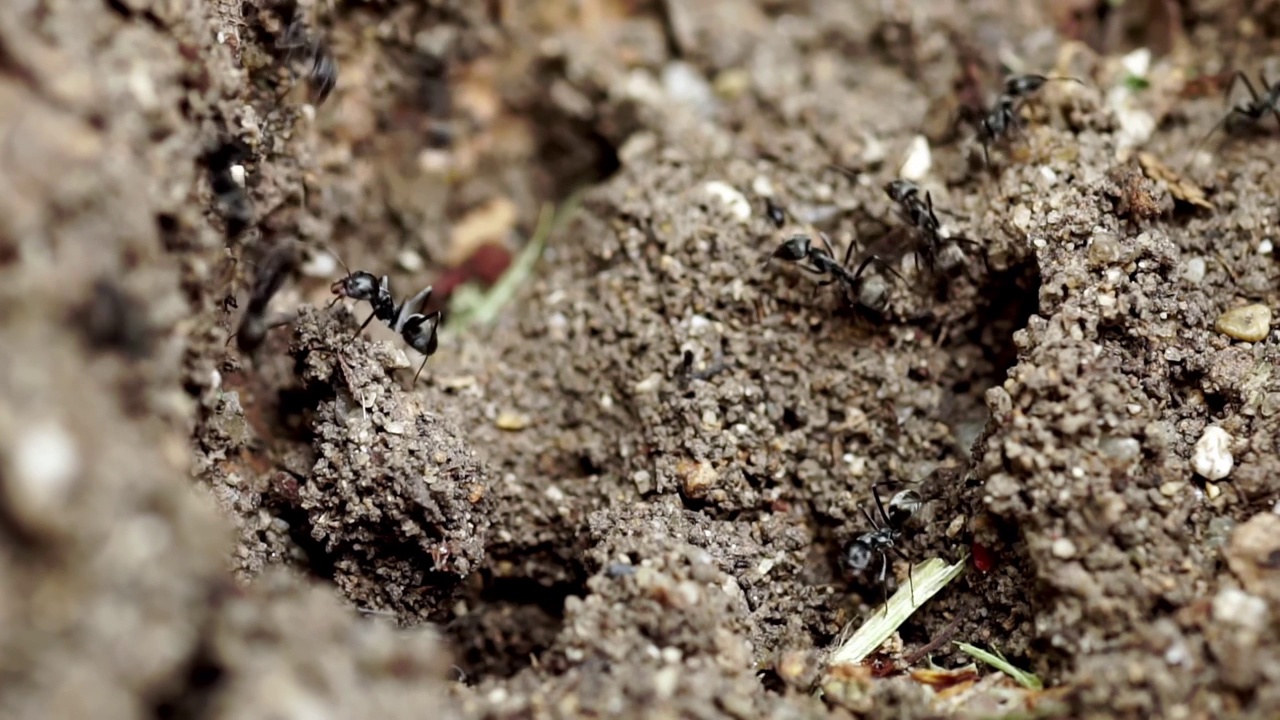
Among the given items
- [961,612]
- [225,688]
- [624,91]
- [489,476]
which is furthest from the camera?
[624,91]

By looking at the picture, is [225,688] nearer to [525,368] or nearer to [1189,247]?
[525,368]

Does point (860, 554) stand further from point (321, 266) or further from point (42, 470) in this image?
point (42, 470)

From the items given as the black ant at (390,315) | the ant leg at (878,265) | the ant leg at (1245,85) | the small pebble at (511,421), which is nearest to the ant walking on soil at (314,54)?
the black ant at (390,315)

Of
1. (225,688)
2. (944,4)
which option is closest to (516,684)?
(225,688)

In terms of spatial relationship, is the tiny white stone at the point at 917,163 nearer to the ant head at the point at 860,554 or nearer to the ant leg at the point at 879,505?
the ant leg at the point at 879,505

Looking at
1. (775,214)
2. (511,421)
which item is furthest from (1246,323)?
(511,421)

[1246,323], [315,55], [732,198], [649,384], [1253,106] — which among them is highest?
[315,55]
